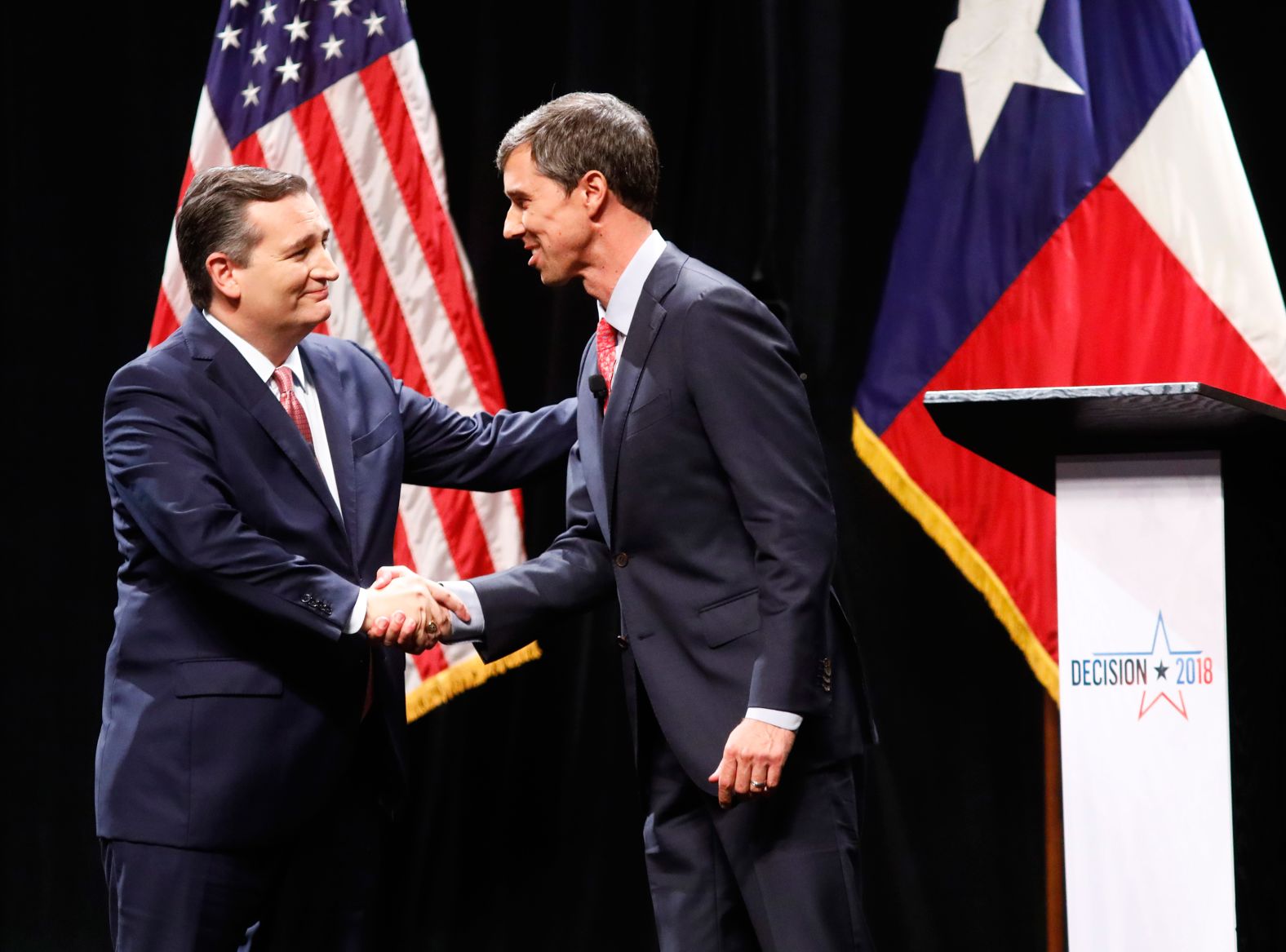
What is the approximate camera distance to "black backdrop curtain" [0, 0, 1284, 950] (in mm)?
3256

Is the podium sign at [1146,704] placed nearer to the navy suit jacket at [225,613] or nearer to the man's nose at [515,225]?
the man's nose at [515,225]

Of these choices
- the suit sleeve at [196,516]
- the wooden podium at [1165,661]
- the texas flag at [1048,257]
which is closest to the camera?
the wooden podium at [1165,661]

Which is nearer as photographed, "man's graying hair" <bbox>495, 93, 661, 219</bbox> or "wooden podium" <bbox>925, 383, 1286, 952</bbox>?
"wooden podium" <bbox>925, 383, 1286, 952</bbox>

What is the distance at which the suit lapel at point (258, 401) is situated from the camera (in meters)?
2.04

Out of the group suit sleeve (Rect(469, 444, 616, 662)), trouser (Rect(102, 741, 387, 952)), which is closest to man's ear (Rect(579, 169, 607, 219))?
suit sleeve (Rect(469, 444, 616, 662))

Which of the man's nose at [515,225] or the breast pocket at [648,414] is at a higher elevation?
the man's nose at [515,225]

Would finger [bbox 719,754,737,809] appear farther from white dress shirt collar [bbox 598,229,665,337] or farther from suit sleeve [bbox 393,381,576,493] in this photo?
suit sleeve [bbox 393,381,576,493]

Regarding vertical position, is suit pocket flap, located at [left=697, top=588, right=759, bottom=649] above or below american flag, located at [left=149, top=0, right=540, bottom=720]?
below

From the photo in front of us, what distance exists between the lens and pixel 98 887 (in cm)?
386

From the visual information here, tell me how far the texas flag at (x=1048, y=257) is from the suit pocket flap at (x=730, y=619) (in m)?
1.44

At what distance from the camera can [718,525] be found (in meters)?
1.83

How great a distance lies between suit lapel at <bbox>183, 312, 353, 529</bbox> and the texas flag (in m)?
1.55

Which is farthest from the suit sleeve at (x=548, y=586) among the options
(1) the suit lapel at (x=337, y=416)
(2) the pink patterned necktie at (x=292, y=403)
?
(2) the pink patterned necktie at (x=292, y=403)

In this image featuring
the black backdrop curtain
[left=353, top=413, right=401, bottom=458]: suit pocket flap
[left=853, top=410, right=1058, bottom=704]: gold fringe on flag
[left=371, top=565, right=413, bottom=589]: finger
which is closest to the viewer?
[left=371, top=565, right=413, bottom=589]: finger
